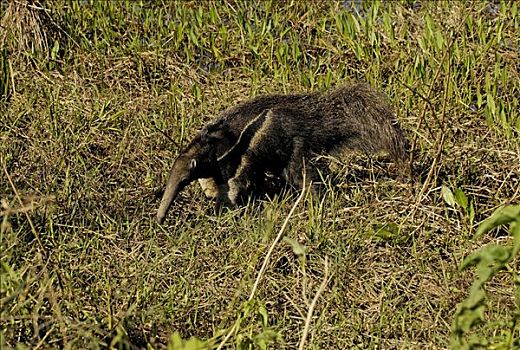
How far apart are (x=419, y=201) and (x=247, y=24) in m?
3.28

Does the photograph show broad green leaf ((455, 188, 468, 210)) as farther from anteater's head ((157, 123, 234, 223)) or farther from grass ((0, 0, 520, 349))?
anteater's head ((157, 123, 234, 223))

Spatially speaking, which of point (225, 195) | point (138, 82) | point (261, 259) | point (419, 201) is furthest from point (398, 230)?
point (138, 82)

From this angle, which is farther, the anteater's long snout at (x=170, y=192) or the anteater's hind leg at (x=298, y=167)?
the anteater's hind leg at (x=298, y=167)

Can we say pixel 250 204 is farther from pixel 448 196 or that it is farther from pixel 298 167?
pixel 448 196

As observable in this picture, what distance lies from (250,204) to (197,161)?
435 millimetres

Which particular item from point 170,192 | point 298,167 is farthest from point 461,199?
point 170,192

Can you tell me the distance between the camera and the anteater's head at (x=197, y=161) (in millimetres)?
6654

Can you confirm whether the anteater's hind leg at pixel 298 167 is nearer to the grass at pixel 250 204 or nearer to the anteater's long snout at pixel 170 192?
the grass at pixel 250 204

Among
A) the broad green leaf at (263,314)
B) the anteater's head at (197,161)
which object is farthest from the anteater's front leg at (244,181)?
the broad green leaf at (263,314)

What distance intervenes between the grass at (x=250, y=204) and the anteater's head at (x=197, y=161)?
0.64 feet

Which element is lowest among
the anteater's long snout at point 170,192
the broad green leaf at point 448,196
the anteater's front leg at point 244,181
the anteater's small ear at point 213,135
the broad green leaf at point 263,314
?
the anteater's front leg at point 244,181

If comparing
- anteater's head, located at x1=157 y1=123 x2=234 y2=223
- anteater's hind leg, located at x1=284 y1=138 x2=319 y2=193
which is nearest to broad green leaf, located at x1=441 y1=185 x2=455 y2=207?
anteater's hind leg, located at x1=284 y1=138 x2=319 y2=193

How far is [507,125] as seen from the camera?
7523 mm

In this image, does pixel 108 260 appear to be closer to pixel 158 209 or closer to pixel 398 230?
pixel 158 209
